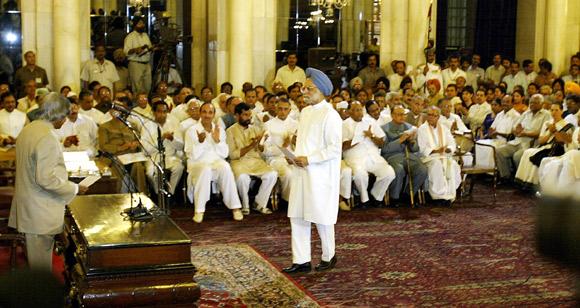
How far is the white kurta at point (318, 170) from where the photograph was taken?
7488 mm

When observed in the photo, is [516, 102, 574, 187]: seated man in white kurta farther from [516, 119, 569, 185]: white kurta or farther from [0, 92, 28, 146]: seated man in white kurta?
[0, 92, 28, 146]: seated man in white kurta

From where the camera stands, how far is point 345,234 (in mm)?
9391

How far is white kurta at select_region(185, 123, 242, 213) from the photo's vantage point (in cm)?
1010

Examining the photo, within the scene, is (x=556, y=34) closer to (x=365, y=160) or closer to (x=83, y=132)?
(x=365, y=160)

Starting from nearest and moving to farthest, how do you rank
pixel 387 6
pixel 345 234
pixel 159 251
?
pixel 159 251 < pixel 345 234 < pixel 387 6

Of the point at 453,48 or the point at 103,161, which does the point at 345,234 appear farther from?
the point at 453,48

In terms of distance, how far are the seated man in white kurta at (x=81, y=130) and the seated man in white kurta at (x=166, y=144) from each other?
0.57 meters

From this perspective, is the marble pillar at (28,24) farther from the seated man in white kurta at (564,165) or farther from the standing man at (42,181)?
the standing man at (42,181)

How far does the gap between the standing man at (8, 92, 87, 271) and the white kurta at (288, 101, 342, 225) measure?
85.2 inches

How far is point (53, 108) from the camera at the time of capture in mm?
5754

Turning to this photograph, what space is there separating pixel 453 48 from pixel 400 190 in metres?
10.5

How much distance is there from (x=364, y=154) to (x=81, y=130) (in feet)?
10.9

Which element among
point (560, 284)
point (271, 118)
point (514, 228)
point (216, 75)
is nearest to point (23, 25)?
point (216, 75)

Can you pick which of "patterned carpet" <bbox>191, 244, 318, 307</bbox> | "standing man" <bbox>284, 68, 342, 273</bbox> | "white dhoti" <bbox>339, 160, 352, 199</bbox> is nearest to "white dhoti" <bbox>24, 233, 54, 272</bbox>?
"patterned carpet" <bbox>191, 244, 318, 307</bbox>
